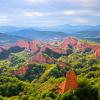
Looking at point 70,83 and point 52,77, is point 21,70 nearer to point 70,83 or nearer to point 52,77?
point 52,77

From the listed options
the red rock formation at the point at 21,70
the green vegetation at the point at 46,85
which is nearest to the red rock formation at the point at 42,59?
the green vegetation at the point at 46,85

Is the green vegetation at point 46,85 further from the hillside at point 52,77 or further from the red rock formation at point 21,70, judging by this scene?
the red rock formation at point 21,70

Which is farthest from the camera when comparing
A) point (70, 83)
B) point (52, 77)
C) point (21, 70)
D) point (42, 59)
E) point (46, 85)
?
point (42, 59)

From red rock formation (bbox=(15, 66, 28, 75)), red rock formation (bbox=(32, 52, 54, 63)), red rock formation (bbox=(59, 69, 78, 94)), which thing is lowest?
red rock formation (bbox=(15, 66, 28, 75))

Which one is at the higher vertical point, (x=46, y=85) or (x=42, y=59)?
(x=46, y=85)

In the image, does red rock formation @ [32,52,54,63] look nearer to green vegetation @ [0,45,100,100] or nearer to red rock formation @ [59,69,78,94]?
green vegetation @ [0,45,100,100]

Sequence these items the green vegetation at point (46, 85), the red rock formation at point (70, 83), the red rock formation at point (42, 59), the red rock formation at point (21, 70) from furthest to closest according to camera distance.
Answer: the red rock formation at point (42, 59)
the red rock formation at point (21, 70)
the red rock formation at point (70, 83)
the green vegetation at point (46, 85)

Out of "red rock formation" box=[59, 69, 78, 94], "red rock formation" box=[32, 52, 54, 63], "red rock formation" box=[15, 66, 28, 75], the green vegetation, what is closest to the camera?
the green vegetation

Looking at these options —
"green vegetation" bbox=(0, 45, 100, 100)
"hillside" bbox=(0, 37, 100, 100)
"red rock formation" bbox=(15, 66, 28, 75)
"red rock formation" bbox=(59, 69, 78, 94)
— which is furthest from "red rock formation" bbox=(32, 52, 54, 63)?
"red rock formation" bbox=(59, 69, 78, 94)

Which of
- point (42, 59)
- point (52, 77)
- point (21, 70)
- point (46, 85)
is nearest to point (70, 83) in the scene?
point (46, 85)

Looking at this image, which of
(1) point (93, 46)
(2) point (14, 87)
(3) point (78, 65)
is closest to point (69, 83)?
(2) point (14, 87)

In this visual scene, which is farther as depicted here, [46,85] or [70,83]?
[46,85]
